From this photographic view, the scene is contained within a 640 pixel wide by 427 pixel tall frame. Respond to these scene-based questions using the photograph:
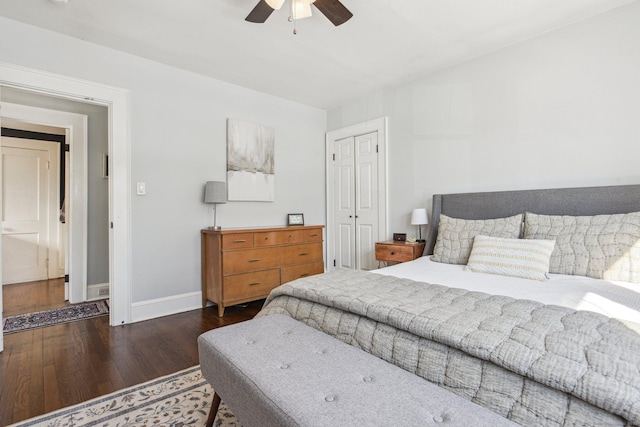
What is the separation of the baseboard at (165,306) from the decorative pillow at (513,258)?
269 cm

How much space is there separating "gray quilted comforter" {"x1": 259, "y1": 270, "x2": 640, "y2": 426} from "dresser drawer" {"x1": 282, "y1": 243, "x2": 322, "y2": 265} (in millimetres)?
2042

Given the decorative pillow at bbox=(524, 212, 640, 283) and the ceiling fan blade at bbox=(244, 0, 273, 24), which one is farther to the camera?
the ceiling fan blade at bbox=(244, 0, 273, 24)

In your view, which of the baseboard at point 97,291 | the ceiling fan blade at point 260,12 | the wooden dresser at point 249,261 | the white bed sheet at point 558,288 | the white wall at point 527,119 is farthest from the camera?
the baseboard at point 97,291

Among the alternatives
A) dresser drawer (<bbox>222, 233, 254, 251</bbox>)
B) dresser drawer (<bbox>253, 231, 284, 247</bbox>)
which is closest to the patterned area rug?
dresser drawer (<bbox>222, 233, 254, 251</bbox>)

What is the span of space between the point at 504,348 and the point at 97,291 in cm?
429

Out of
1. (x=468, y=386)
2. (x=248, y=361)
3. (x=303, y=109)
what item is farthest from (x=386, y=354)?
(x=303, y=109)

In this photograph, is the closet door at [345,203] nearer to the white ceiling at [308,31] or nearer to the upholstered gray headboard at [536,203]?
the white ceiling at [308,31]

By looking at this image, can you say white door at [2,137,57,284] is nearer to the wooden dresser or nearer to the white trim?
the white trim

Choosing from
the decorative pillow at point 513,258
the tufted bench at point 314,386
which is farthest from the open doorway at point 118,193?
the decorative pillow at point 513,258

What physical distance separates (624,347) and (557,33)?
2.75 meters

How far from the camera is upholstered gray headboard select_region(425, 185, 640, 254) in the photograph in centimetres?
220

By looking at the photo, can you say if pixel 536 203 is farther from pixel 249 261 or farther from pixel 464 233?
pixel 249 261

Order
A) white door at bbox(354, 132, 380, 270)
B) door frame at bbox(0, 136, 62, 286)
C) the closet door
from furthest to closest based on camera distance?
door frame at bbox(0, 136, 62, 286) → the closet door → white door at bbox(354, 132, 380, 270)

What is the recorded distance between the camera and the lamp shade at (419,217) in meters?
3.28
